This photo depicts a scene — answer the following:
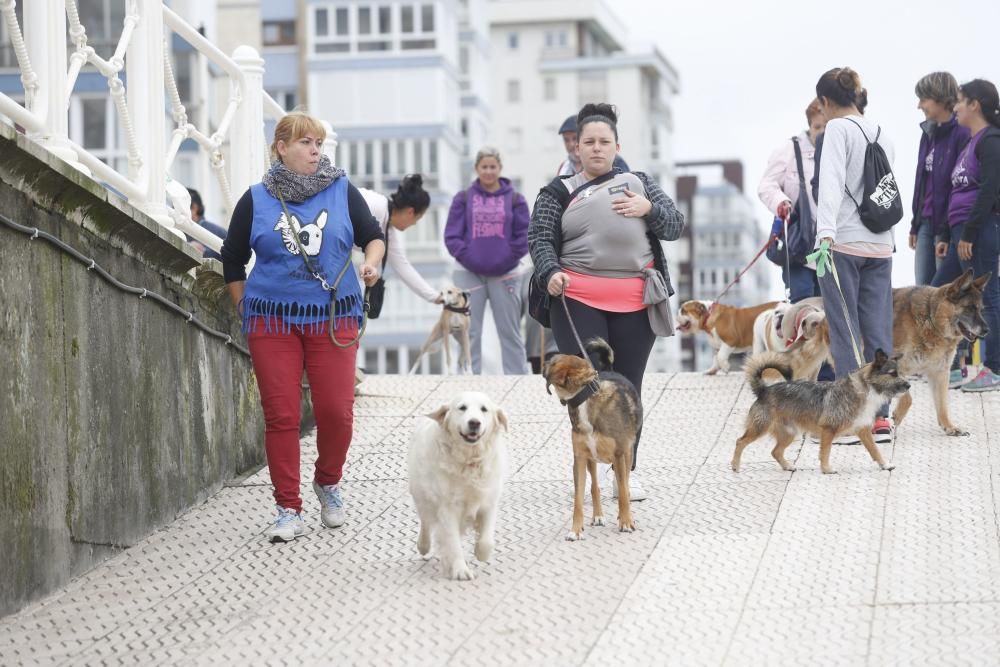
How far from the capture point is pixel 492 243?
13.9 m

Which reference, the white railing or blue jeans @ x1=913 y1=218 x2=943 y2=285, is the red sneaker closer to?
blue jeans @ x1=913 y1=218 x2=943 y2=285

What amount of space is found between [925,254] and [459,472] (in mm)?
6639

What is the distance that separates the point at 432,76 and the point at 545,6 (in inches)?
1372

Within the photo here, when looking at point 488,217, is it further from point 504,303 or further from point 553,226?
point 553,226

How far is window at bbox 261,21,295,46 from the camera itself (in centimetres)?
7219

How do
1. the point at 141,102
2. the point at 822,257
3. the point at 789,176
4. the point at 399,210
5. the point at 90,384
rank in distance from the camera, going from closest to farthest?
the point at 90,384 → the point at 141,102 → the point at 822,257 → the point at 399,210 → the point at 789,176

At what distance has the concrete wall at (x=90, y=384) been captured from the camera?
6867mm

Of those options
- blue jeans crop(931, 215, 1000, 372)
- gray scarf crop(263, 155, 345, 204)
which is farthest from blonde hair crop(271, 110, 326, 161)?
blue jeans crop(931, 215, 1000, 372)

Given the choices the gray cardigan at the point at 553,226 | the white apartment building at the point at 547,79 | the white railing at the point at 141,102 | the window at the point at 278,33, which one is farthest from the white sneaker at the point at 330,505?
the white apartment building at the point at 547,79

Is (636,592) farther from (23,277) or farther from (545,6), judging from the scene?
(545,6)

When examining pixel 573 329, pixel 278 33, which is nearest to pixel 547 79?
pixel 278 33

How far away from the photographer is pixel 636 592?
6801 mm

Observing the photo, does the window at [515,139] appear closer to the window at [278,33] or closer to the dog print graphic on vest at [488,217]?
the window at [278,33]

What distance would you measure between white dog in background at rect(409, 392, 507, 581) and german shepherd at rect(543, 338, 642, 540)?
0.60m
